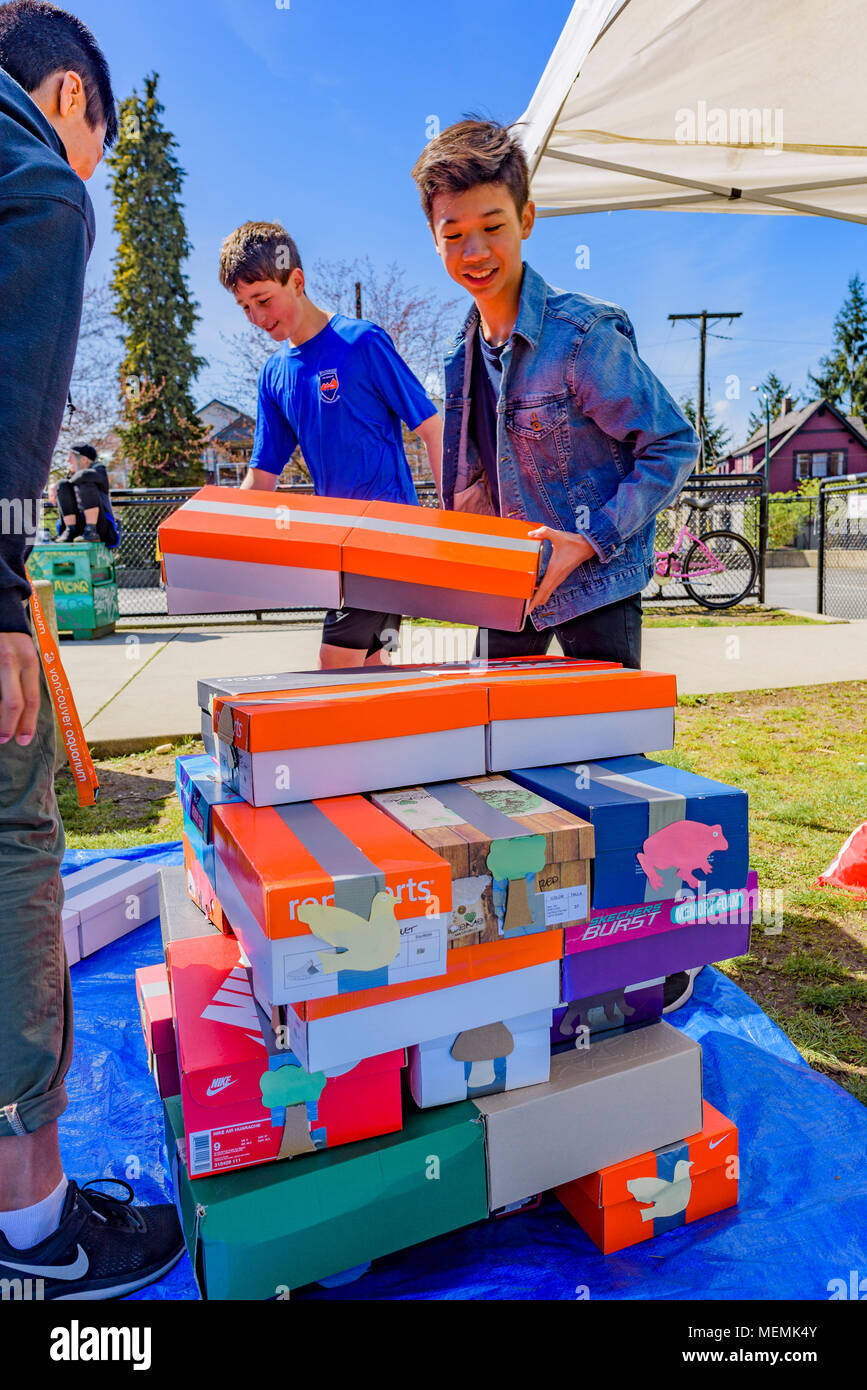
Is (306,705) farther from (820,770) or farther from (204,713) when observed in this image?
(820,770)

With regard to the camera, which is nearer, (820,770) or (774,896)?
(774,896)

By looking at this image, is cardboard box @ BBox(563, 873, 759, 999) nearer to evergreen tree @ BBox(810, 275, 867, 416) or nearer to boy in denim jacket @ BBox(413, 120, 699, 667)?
boy in denim jacket @ BBox(413, 120, 699, 667)

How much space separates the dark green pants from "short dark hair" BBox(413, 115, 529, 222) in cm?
130

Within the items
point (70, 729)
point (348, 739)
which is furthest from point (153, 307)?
point (348, 739)

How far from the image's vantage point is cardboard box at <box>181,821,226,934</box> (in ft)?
5.18

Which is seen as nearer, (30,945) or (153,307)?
(30,945)

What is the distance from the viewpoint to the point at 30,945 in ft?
3.87

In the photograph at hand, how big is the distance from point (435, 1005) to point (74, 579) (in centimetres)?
798

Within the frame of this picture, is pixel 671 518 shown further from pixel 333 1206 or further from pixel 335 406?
pixel 333 1206

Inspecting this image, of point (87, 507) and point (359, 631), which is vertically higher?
point (87, 507)

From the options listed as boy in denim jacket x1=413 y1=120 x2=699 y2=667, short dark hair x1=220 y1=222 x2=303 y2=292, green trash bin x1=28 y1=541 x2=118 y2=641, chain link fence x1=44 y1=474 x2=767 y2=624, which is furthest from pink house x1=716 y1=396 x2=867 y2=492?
boy in denim jacket x1=413 y1=120 x2=699 y2=667

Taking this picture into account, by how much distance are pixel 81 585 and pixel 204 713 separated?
722 centimetres
